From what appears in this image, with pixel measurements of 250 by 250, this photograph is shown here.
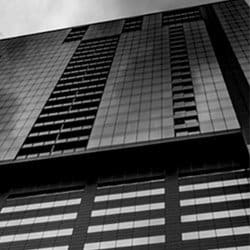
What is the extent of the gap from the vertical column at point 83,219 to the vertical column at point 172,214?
32.5ft

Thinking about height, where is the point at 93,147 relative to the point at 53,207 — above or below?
above

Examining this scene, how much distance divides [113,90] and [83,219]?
3457 centimetres

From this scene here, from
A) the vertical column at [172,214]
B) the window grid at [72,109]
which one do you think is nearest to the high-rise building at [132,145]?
the vertical column at [172,214]

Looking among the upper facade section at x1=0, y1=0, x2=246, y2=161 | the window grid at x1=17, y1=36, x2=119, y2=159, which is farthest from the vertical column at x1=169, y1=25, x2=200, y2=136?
the window grid at x1=17, y1=36, x2=119, y2=159

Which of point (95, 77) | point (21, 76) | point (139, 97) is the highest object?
point (21, 76)

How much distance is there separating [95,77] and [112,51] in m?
15.7

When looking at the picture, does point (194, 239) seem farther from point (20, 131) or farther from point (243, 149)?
point (20, 131)

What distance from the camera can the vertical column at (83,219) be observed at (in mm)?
53812

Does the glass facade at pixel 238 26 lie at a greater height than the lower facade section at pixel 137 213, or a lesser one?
greater

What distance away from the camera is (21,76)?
344ft

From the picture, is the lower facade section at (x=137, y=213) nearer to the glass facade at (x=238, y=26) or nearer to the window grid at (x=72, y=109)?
the window grid at (x=72, y=109)

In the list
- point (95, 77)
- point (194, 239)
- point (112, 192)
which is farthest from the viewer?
point (95, 77)

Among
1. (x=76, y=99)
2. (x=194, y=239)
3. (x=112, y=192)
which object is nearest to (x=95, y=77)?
(x=76, y=99)

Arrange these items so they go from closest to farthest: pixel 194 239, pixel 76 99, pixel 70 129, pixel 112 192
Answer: pixel 194 239
pixel 112 192
pixel 70 129
pixel 76 99
